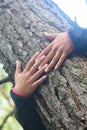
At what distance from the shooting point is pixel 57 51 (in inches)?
76.0

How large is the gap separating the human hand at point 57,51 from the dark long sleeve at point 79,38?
0.11 feet

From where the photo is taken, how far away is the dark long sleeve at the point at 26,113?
6.44ft

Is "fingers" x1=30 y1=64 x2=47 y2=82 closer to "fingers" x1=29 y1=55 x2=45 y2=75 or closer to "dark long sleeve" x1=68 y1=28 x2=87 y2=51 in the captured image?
"fingers" x1=29 y1=55 x2=45 y2=75

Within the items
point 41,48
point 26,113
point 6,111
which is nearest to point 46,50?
point 41,48

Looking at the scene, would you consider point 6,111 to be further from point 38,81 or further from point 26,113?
point 38,81

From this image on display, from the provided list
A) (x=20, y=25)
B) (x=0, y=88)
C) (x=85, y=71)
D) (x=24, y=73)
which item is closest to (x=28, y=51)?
(x=24, y=73)

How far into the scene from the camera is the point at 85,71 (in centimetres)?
176

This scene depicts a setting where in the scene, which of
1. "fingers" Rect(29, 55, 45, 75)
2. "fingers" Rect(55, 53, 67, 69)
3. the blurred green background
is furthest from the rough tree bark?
the blurred green background

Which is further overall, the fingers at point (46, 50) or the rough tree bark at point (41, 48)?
the fingers at point (46, 50)

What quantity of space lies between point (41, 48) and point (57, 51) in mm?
185

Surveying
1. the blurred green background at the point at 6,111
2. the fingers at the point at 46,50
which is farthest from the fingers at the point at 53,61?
the blurred green background at the point at 6,111

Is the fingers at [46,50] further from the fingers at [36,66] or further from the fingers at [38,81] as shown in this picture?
the fingers at [38,81]

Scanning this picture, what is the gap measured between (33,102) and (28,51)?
0.41m

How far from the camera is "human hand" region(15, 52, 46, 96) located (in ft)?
6.31
